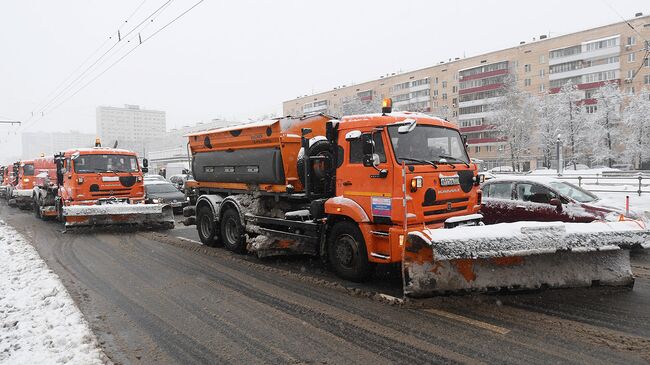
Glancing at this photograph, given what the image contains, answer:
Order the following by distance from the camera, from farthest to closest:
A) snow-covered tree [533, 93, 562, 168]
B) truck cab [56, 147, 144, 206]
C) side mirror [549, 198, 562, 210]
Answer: snow-covered tree [533, 93, 562, 168]
truck cab [56, 147, 144, 206]
side mirror [549, 198, 562, 210]

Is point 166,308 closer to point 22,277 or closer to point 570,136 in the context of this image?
point 22,277

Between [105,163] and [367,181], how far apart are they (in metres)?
10.4

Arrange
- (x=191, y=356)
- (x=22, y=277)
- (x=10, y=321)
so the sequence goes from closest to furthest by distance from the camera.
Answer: (x=191, y=356), (x=10, y=321), (x=22, y=277)

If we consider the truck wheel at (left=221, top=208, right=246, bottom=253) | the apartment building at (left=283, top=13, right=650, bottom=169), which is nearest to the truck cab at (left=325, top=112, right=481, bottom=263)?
the truck wheel at (left=221, top=208, right=246, bottom=253)

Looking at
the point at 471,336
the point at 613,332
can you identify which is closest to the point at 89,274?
the point at 471,336

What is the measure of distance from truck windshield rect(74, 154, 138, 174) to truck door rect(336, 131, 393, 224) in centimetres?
950

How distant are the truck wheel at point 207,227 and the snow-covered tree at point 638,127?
50.9 m

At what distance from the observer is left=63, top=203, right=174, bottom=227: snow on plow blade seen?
1273 cm

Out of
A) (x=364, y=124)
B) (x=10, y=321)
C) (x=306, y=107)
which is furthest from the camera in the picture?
(x=306, y=107)

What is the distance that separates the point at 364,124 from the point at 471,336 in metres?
3.45

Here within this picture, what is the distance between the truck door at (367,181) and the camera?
6.34 m

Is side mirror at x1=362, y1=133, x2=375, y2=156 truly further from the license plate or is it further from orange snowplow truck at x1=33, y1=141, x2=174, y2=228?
orange snowplow truck at x1=33, y1=141, x2=174, y2=228

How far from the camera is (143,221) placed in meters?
13.5

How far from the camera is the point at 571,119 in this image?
5072cm
